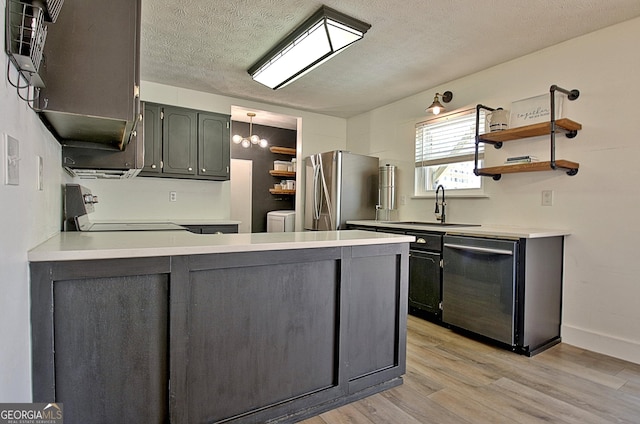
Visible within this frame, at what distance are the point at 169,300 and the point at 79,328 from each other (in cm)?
31

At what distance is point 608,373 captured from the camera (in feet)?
7.39

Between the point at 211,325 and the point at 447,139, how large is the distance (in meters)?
3.29

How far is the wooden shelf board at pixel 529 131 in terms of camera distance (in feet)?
8.81

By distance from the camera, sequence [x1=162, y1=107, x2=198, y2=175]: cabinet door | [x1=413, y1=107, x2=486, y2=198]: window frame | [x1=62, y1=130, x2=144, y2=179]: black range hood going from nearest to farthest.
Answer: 1. [x1=62, y1=130, x2=144, y2=179]: black range hood
2. [x1=413, y1=107, x2=486, y2=198]: window frame
3. [x1=162, y1=107, x2=198, y2=175]: cabinet door

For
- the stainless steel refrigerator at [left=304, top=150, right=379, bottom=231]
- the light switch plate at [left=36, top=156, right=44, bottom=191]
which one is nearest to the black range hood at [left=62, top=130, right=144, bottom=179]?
the light switch plate at [left=36, top=156, right=44, bottom=191]

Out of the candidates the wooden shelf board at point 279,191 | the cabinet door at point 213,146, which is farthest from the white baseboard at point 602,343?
the wooden shelf board at point 279,191

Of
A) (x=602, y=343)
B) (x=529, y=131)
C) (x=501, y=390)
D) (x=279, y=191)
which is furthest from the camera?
(x=279, y=191)

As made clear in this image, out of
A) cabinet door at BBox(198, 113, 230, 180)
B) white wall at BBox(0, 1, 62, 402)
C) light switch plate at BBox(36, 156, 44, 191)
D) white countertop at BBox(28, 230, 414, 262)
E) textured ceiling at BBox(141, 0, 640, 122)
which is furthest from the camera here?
cabinet door at BBox(198, 113, 230, 180)

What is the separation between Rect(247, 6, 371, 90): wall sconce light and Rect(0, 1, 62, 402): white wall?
6.11ft

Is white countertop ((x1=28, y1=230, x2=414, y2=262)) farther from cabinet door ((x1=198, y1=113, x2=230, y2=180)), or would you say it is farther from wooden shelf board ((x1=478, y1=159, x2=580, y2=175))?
cabinet door ((x1=198, y1=113, x2=230, y2=180))

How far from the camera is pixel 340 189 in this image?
4.30 meters

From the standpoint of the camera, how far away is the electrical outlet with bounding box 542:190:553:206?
9.57 feet

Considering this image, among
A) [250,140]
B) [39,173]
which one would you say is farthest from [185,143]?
[39,173]

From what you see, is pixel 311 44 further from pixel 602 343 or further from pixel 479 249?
pixel 602 343
